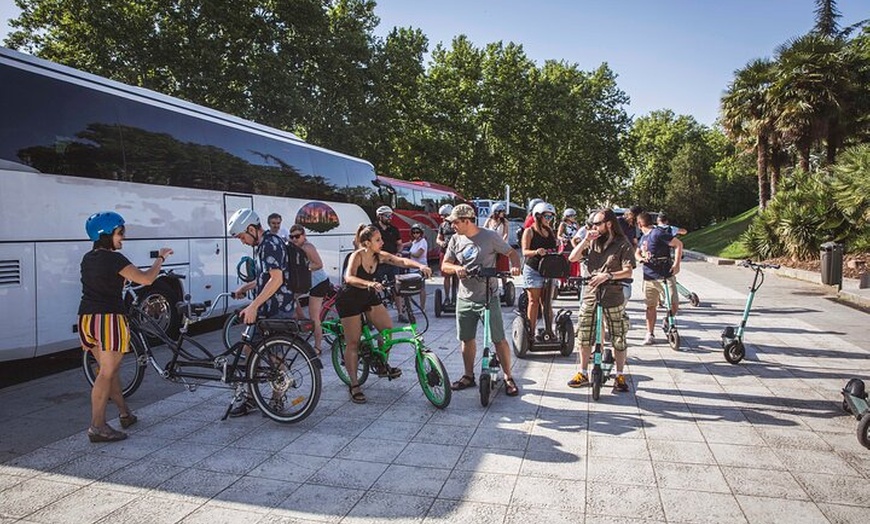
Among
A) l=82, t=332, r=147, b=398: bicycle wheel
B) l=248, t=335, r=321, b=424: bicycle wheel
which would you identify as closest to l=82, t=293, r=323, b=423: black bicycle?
l=248, t=335, r=321, b=424: bicycle wheel

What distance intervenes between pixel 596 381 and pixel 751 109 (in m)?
28.0

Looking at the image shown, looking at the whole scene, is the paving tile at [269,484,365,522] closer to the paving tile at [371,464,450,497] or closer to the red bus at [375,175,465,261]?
the paving tile at [371,464,450,497]

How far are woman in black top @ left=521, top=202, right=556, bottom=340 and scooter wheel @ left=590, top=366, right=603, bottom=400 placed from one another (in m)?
1.93

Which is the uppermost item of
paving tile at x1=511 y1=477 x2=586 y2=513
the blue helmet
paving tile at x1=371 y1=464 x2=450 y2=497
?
the blue helmet

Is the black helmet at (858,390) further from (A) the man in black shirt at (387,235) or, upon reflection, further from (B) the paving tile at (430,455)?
(A) the man in black shirt at (387,235)

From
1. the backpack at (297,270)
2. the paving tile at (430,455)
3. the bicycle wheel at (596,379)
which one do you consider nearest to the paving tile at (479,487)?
the paving tile at (430,455)

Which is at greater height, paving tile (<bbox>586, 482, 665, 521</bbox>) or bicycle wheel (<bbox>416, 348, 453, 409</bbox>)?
bicycle wheel (<bbox>416, 348, 453, 409</bbox>)

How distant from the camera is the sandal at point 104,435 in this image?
4.63 m

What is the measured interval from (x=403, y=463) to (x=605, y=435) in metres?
1.68

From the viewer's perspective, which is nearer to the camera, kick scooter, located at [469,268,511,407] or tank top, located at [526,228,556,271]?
kick scooter, located at [469,268,511,407]

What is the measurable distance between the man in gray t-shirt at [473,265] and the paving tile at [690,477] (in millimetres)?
1936

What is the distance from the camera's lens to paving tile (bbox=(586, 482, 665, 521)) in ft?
11.2

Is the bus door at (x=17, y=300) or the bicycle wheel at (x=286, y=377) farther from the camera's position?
the bus door at (x=17, y=300)

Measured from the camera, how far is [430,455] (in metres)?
4.32
